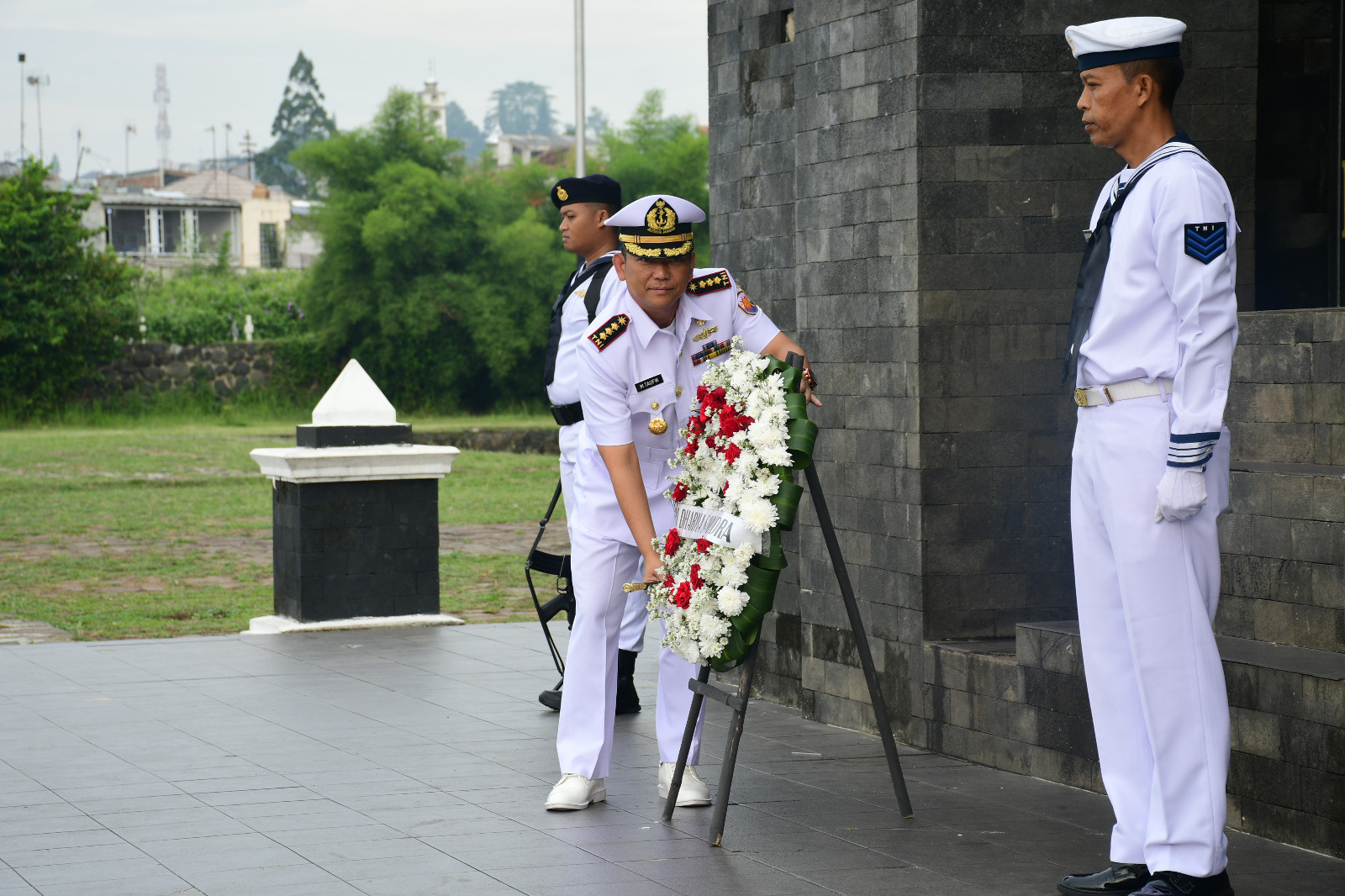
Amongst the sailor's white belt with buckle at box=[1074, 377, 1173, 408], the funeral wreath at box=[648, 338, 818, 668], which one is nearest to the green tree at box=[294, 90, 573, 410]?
the funeral wreath at box=[648, 338, 818, 668]

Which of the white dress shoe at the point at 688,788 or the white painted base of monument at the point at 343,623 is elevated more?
the white dress shoe at the point at 688,788

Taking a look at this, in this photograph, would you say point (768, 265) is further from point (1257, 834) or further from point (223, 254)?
point (223, 254)

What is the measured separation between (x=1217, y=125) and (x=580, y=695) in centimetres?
343

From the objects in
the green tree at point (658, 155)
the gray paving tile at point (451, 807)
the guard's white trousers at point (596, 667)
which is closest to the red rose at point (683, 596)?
the guard's white trousers at point (596, 667)

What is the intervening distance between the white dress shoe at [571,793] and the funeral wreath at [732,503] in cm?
61

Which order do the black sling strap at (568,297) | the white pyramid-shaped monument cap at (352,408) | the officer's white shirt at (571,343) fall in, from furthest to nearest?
1. the white pyramid-shaped monument cap at (352,408)
2. the officer's white shirt at (571,343)
3. the black sling strap at (568,297)

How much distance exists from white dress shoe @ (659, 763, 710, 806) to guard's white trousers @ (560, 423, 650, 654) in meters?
1.49

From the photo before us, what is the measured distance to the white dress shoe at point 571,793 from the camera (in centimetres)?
545

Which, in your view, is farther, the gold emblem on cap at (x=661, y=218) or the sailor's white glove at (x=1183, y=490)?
the gold emblem on cap at (x=661, y=218)

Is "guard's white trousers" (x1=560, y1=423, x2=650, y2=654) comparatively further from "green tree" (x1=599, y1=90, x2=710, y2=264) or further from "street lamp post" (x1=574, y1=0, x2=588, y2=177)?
"green tree" (x1=599, y1=90, x2=710, y2=264)

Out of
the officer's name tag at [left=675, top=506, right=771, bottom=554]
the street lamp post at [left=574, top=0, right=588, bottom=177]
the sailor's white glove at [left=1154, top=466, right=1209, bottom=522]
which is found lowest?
the officer's name tag at [left=675, top=506, right=771, bottom=554]

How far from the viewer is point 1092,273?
4492 millimetres

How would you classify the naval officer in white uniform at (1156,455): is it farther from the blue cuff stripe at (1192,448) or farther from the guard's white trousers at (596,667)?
the guard's white trousers at (596,667)

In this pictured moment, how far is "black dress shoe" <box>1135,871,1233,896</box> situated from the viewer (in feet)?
14.0
